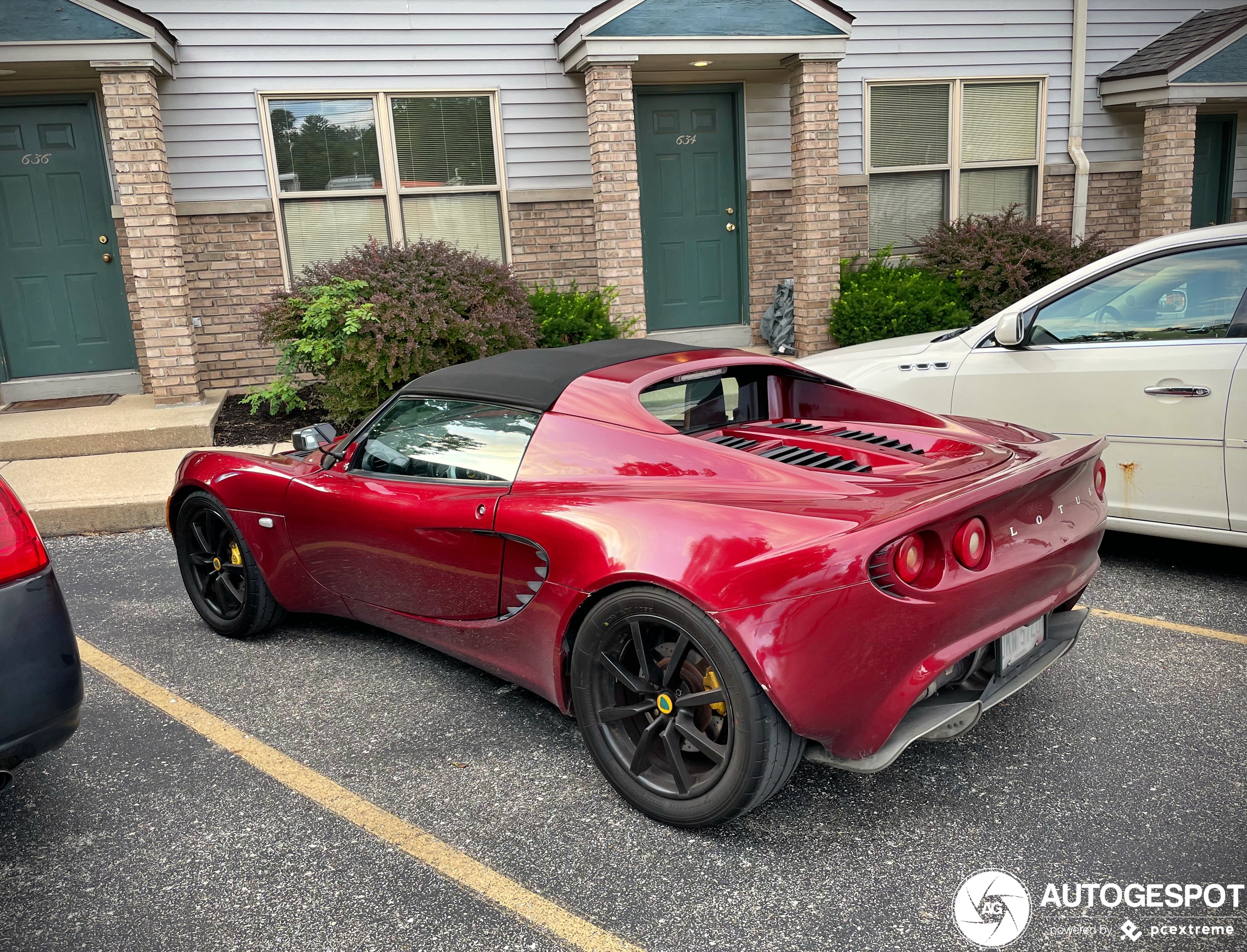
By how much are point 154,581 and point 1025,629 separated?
4.60 metres

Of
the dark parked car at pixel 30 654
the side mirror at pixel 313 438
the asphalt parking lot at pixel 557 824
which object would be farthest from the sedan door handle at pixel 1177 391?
the dark parked car at pixel 30 654

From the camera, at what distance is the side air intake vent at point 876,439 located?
344 centimetres

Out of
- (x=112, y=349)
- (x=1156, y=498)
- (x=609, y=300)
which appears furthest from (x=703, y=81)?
(x=1156, y=498)

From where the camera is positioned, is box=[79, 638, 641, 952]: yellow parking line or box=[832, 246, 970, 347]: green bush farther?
box=[832, 246, 970, 347]: green bush

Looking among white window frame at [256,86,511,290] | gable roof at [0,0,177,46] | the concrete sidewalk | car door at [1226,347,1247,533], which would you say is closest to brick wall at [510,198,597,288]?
white window frame at [256,86,511,290]

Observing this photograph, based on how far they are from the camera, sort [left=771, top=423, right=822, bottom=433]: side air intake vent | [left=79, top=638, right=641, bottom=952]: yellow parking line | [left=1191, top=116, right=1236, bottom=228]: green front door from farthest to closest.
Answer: [left=1191, top=116, right=1236, bottom=228]: green front door < [left=771, top=423, right=822, bottom=433]: side air intake vent < [left=79, top=638, right=641, bottom=952]: yellow parking line

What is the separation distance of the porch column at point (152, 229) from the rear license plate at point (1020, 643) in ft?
26.6

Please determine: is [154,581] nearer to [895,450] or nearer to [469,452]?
[469,452]

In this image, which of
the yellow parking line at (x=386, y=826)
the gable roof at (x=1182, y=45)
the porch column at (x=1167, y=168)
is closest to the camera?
the yellow parking line at (x=386, y=826)

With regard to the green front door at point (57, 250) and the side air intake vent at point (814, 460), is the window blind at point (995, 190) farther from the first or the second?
the side air intake vent at point (814, 460)

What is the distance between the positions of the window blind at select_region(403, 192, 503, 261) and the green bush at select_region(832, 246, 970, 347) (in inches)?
147

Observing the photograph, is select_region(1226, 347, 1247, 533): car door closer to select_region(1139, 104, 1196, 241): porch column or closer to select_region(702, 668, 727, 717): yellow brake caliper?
select_region(702, 668, 727, 717): yellow brake caliper

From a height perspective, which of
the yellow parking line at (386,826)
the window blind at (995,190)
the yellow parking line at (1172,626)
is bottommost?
the yellow parking line at (1172,626)

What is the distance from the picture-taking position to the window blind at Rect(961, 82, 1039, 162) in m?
11.6
